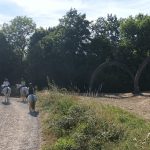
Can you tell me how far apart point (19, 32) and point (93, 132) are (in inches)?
2357

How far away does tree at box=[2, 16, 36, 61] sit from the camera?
69.0 m

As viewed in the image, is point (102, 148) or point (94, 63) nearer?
point (102, 148)

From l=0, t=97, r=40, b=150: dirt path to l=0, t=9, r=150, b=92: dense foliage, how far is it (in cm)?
2481

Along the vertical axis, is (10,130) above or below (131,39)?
below

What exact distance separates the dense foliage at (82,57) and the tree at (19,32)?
294 inches

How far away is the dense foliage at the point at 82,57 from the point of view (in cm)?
5356

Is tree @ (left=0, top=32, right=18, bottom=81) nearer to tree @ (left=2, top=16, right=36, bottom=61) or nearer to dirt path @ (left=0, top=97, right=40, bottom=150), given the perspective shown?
tree @ (left=2, top=16, right=36, bottom=61)

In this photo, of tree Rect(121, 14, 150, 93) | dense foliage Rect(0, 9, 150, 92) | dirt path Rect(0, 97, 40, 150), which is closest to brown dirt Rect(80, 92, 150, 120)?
dirt path Rect(0, 97, 40, 150)

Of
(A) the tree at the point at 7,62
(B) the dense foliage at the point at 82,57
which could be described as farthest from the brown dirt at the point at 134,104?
(A) the tree at the point at 7,62

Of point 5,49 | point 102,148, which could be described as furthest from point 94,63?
point 102,148

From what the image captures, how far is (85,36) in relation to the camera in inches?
2247

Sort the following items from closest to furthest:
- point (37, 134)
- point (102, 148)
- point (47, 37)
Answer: point (102, 148) → point (37, 134) → point (47, 37)

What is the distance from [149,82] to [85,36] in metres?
9.73

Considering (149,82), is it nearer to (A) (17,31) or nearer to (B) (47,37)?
(B) (47,37)
